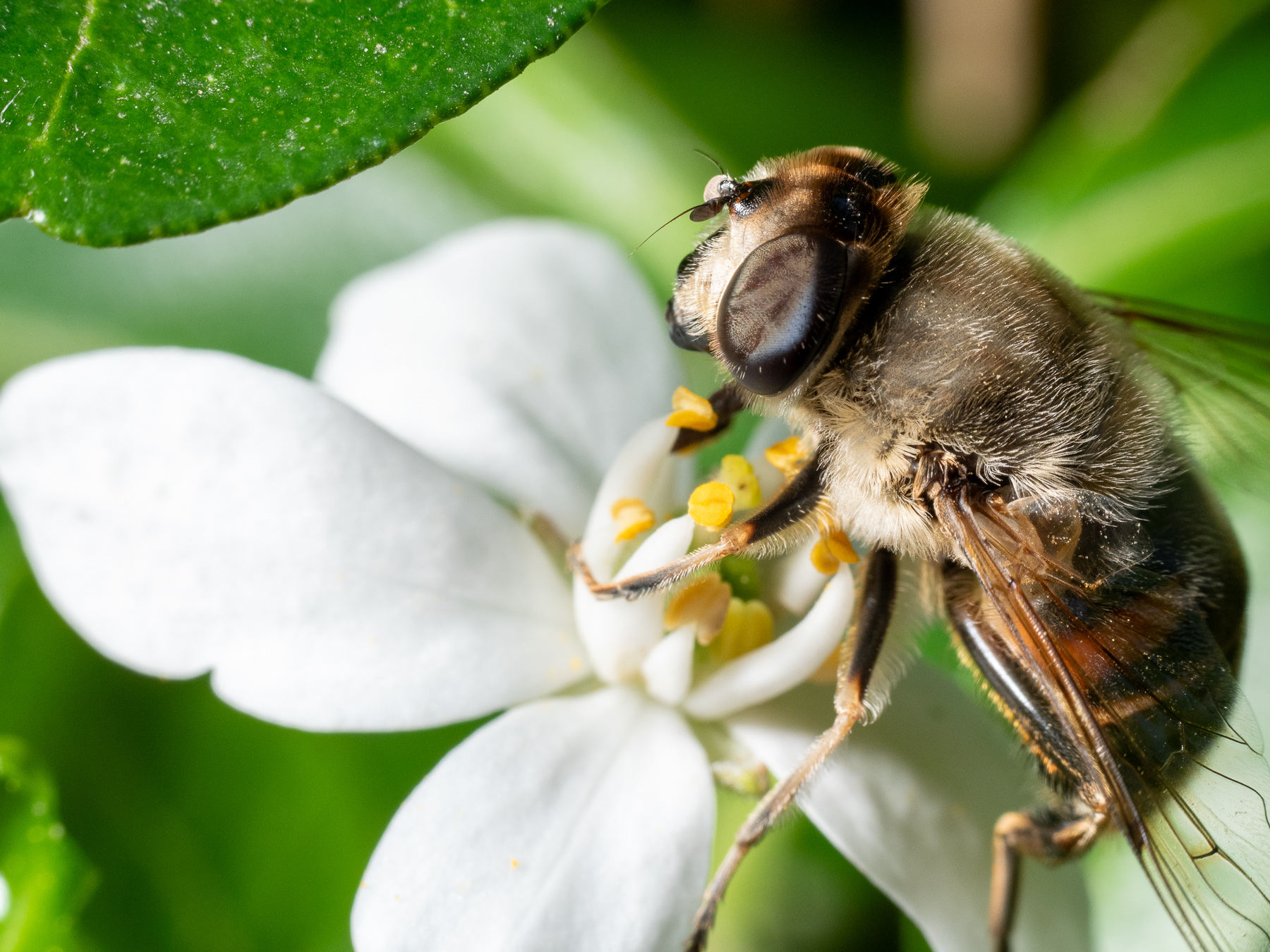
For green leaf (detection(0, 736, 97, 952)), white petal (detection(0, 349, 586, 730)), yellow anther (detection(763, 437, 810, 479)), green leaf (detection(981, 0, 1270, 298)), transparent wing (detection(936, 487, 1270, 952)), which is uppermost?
green leaf (detection(981, 0, 1270, 298))

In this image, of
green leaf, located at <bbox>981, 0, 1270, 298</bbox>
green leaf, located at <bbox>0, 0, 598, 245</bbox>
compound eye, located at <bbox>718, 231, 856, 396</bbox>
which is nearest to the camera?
green leaf, located at <bbox>0, 0, 598, 245</bbox>

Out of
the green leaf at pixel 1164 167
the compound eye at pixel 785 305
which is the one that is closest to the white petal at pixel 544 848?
the compound eye at pixel 785 305

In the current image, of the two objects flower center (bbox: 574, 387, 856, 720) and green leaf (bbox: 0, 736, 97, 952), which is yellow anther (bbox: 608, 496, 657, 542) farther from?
green leaf (bbox: 0, 736, 97, 952)

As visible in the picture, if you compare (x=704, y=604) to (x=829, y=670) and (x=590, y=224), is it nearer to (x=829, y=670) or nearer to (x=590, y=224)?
(x=829, y=670)

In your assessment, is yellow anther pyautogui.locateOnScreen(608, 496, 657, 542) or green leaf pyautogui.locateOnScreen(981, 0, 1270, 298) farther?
green leaf pyautogui.locateOnScreen(981, 0, 1270, 298)

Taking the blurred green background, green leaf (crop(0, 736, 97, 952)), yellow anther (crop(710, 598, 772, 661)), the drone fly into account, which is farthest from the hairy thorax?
green leaf (crop(0, 736, 97, 952))

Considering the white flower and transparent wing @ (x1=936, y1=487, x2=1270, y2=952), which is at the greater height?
transparent wing @ (x1=936, y1=487, x2=1270, y2=952)

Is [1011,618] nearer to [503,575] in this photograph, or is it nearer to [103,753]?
[503,575]
